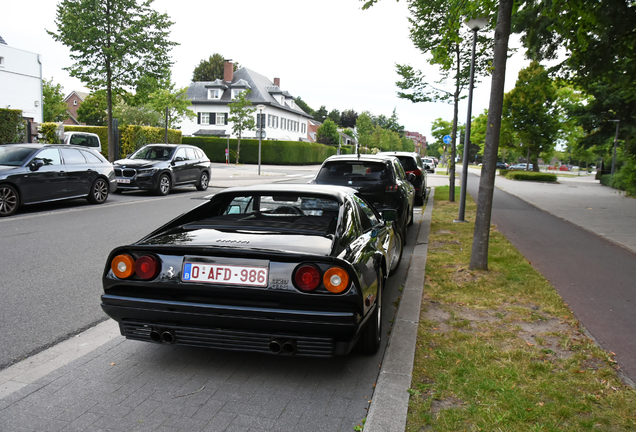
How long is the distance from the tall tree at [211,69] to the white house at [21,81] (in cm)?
4349

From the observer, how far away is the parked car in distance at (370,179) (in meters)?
8.78

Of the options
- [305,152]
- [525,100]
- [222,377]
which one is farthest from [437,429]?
[305,152]

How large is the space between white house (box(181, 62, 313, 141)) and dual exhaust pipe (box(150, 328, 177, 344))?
198 ft

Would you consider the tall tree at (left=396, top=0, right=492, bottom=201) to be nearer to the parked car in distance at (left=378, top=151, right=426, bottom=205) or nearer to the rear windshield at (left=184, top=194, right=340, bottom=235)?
the parked car in distance at (left=378, top=151, right=426, bottom=205)

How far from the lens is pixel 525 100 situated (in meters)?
39.9

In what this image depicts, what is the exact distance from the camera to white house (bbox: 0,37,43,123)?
35.0 meters

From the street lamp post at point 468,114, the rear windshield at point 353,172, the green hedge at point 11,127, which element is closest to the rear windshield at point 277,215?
the rear windshield at point 353,172

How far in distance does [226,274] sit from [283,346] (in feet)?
1.86

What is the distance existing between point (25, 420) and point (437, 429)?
7.38 ft

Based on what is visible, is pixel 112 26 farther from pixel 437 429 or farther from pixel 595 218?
pixel 437 429

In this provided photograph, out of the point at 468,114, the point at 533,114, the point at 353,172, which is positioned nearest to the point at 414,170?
the point at 468,114

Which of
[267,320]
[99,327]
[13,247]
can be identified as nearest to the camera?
[267,320]

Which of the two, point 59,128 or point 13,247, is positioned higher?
point 59,128

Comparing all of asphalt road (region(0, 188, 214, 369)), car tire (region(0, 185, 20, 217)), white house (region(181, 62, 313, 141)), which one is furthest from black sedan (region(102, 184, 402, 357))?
A: white house (region(181, 62, 313, 141))
